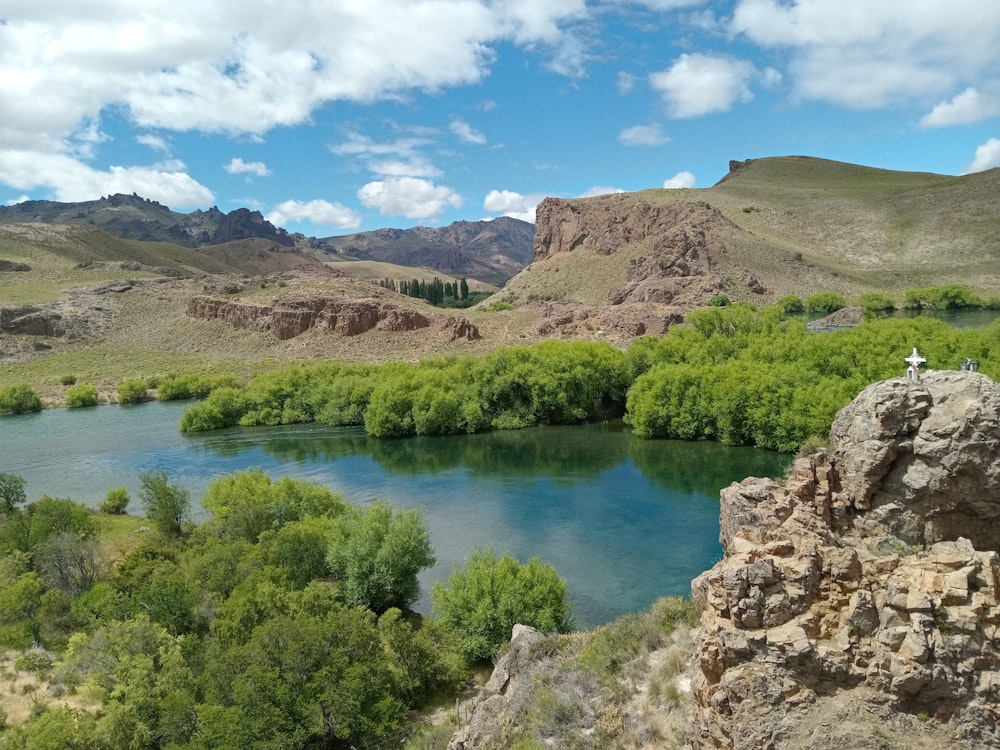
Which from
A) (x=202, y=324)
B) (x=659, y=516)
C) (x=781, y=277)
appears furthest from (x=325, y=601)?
(x=781, y=277)

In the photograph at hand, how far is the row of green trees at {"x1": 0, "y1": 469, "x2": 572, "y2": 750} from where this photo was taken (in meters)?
18.1

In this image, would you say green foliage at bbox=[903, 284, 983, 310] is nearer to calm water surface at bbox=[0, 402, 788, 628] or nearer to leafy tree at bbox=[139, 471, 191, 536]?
calm water surface at bbox=[0, 402, 788, 628]

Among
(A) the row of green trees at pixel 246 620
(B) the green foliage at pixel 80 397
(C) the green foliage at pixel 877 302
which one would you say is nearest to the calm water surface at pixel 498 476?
(B) the green foliage at pixel 80 397

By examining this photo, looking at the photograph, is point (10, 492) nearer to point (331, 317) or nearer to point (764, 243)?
point (331, 317)

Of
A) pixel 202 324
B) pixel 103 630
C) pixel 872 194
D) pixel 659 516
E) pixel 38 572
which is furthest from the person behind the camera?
pixel 872 194

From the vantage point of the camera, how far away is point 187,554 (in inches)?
1142

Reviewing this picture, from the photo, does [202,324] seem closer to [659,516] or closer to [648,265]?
[648,265]

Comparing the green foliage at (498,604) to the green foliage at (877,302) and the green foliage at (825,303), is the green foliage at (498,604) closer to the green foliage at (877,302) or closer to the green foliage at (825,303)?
the green foliage at (825,303)

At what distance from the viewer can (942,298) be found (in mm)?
107000

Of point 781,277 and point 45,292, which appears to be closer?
point 45,292

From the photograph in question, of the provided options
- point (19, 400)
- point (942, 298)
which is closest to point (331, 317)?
point (19, 400)

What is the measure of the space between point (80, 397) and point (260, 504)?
55.4 meters

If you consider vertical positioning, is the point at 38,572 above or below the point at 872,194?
below

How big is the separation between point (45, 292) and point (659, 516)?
112184 mm
